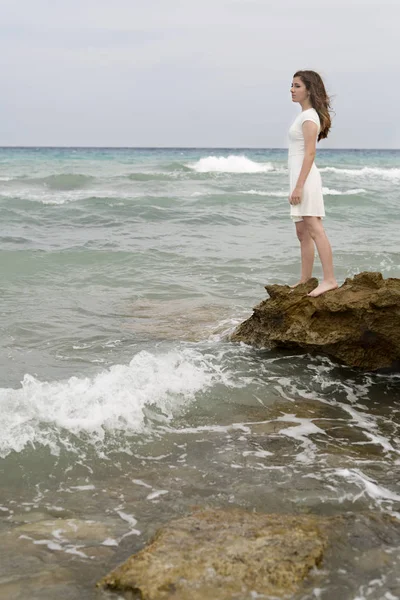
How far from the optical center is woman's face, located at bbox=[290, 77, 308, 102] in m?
5.68

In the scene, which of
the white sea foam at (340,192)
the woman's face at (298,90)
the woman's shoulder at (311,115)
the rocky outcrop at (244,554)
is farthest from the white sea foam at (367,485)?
the white sea foam at (340,192)

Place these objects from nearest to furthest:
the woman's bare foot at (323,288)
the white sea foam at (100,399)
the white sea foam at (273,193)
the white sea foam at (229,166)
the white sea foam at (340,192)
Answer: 1. the white sea foam at (100,399)
2. the woman's bare foot at (323,288)
3. the white sea foam at (273,193)
4. the white sea foam at (340,192)
5. the white sea foam at (229,166)

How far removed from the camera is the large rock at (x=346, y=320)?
550cm

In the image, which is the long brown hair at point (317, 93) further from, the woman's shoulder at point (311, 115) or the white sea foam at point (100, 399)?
the white sea foam at point (100, 399)

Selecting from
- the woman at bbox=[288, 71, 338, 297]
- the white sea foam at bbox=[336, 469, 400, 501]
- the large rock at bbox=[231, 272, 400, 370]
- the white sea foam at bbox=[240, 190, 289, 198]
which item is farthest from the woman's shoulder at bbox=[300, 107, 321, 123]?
the white sea foam at bbox=[240, 190, 289, 198]

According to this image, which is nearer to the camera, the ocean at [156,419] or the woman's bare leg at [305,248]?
the ocean at [156,419]

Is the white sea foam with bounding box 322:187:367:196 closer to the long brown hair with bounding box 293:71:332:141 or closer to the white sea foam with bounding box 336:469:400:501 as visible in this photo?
the long brown hair with bounding box 293:71:332:141

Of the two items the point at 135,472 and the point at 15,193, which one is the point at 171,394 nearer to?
the point at 135,472

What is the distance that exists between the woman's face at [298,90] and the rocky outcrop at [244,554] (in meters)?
3.55

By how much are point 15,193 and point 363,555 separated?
21805mm

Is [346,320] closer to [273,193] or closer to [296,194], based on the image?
[296,194]

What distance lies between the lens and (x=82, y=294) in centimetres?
875

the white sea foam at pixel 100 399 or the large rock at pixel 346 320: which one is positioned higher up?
the large rock at pixel 346 320

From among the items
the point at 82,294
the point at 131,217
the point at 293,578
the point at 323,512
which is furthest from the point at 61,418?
the point at 131,217
